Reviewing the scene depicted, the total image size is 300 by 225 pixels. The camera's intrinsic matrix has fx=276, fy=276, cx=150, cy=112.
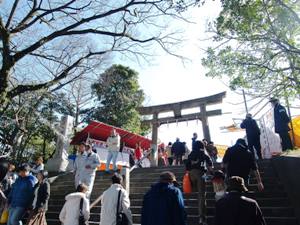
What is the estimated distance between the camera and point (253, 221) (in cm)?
293

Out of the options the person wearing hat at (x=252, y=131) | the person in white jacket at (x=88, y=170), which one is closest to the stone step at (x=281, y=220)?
the person wearing hat at (x=252, y=131)

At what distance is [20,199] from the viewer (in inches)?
236

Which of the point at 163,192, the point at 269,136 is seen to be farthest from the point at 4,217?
the point at 269,136

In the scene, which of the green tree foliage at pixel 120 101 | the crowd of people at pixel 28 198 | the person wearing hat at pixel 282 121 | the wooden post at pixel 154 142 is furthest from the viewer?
the green tree foliage at pixel 120 101

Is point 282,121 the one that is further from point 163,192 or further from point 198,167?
point 163,192

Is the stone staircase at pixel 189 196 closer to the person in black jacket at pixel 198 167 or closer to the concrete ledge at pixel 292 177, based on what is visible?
the concrete ledge at pixel 292 177

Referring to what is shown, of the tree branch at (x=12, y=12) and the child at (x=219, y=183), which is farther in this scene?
the tree branch at (x=12, y=12)

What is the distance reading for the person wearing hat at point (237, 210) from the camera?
2.93 metres

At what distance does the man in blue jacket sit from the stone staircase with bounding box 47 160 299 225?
1.67 meters

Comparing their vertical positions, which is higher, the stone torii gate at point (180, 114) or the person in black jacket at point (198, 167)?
the stone torii gate at point (180, 114)

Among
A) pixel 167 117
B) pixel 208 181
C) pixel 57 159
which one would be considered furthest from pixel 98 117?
pixel 208 181

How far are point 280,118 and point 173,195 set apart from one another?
19.6 feet

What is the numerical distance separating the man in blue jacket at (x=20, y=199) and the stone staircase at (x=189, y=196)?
167 centimetres

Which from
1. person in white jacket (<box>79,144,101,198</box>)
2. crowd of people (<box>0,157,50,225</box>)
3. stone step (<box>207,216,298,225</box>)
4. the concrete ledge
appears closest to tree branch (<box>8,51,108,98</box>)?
person in white jacket (<box>79,144,101,198</box>)
